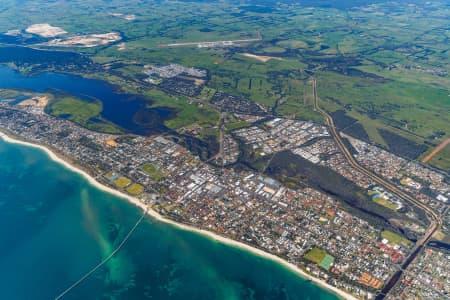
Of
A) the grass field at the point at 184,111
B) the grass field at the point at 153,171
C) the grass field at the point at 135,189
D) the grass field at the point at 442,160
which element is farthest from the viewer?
the grass field at the point at 184,111

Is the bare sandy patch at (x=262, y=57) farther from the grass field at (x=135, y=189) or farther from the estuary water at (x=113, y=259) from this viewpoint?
the estuary water at (x=113, y=259)

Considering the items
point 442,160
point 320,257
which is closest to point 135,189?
point 320,257

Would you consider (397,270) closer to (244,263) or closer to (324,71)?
(244,263)

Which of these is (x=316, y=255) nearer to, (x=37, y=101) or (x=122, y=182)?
(x=122, y=182)

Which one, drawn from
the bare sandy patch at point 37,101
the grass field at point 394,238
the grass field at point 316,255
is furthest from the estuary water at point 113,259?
the bare sandy patch at point 37,101

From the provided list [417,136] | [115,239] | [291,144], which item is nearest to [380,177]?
[291,144]

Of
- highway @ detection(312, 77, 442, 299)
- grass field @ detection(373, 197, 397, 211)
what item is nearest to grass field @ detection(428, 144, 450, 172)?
highway @ detection(312, 77, 442, 299)
